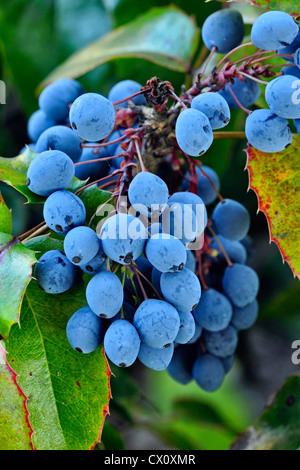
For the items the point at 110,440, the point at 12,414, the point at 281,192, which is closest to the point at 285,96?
the point at 281,192

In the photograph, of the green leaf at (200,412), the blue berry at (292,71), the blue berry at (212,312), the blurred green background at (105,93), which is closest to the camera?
the blue berry at (292,71)

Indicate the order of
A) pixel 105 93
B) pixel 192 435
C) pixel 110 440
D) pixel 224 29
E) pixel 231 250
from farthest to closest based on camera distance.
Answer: pixel 192 435
pixel 105 93
pixel 110 440
pixel 231 250
pixel 224 29

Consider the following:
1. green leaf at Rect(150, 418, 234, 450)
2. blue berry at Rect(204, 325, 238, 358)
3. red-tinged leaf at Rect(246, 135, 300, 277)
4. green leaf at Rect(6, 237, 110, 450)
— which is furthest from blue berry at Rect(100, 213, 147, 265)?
green leaf at Rect(150, 418, 234, 450)

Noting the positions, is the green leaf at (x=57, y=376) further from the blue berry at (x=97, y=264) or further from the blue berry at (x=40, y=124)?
the blue berry at (x=40, y=124)

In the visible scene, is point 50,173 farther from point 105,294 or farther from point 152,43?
point 152,43

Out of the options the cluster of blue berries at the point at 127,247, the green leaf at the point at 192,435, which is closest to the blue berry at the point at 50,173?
the cluster of blue berries at the point at 127,247
